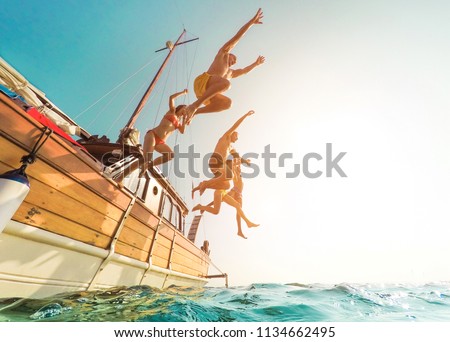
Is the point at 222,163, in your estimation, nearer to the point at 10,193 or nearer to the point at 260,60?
the point at 260,60

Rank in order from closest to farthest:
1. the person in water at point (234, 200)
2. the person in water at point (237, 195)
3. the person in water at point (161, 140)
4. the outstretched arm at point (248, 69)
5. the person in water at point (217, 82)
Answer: the person in water at point (217, 82) < the person in water at point (161, 140) < the outstretched arm at point (248, 69) < the person in water at point (234, 200) < the person in water at point (237, 195)

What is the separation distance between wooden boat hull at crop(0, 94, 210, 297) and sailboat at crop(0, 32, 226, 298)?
1cm

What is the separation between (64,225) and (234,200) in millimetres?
4741

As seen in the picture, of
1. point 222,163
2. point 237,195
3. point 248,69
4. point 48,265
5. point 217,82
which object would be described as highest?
point 248,69

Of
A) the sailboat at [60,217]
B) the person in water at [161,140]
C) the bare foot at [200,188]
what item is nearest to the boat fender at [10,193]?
the sailboat at [60,217]

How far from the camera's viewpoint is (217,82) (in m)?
3.76

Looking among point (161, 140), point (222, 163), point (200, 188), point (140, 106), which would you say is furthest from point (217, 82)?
point (140, 106)

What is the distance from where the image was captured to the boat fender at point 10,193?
177cm

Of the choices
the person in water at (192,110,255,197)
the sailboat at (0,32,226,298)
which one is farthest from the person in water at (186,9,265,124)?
the person in water at (192,110,255,197)

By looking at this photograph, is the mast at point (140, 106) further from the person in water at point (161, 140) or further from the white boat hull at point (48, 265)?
the white boat hull at point (48, 265)

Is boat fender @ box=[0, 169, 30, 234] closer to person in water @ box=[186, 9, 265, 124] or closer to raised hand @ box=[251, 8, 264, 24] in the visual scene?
person in water @ box=[186, 9, 265, 124]

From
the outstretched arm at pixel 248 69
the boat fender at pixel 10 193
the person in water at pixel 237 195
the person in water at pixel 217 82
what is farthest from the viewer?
the person in water at pixel 237 195

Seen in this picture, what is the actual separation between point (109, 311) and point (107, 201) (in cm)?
167

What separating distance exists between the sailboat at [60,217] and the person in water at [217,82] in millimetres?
1703
